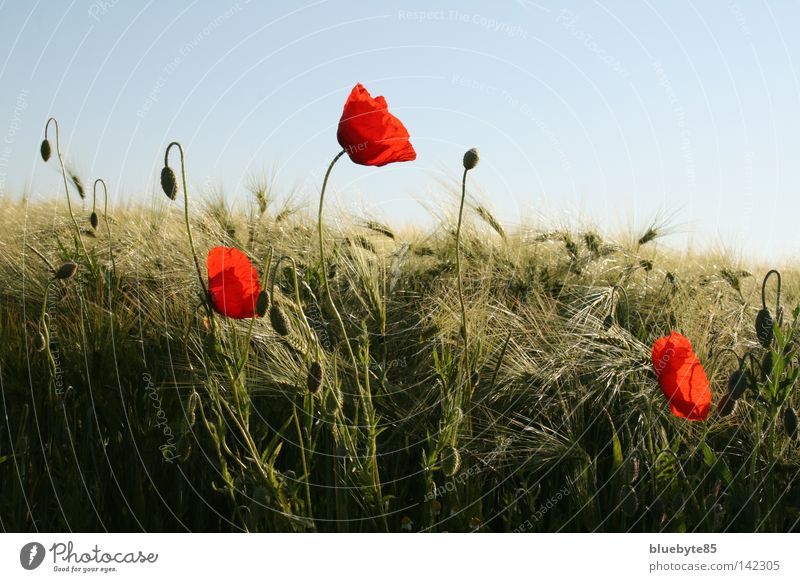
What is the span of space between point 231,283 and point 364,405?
0.27 m

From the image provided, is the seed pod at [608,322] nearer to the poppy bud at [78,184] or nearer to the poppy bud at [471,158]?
the poppy bud at [471,158]

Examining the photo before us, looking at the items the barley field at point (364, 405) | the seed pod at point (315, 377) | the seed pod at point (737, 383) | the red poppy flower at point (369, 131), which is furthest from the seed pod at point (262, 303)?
the seed pod at point (737, 383)

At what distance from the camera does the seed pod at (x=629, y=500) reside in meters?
1.41

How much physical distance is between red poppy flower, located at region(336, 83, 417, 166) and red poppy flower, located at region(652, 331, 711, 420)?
542mm

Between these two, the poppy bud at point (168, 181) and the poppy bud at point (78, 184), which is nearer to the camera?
the poppy bud at point (168, 181)

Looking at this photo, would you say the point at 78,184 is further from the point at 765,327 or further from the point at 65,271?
the point at 765,327

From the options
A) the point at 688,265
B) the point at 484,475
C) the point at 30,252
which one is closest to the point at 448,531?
the point at 484,475

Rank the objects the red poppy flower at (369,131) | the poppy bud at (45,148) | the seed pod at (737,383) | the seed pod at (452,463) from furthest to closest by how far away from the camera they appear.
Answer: the poppy bud at (45,148) < the seed pod at (737,383) < the seed pod at (452,463) < the red poppy flower at (369,131)

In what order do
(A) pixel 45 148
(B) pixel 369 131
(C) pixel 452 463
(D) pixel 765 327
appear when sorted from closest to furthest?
(B) pixel 369 131 < (C) pixel 452 463 < (D) pixel 765 327 < (A) pixel 45 148

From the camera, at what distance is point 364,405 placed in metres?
1.24

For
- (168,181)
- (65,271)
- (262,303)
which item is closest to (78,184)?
(65,271)

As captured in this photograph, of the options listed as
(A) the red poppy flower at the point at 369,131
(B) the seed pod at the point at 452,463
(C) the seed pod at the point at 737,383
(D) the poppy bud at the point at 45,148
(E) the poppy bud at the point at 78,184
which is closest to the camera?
(A) the red poppy flower at the point at 369,131

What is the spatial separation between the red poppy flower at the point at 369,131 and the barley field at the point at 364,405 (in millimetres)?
153

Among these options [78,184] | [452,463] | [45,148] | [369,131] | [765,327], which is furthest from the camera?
[78,184]
